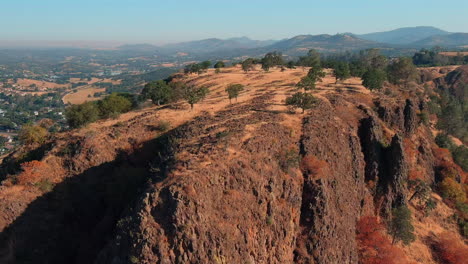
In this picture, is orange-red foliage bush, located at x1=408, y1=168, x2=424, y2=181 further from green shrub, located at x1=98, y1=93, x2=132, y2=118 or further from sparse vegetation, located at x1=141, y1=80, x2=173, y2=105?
green shrub, located at x1=98, y1=93, x2=132, y2=118

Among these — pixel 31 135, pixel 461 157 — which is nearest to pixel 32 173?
pixel 31 135

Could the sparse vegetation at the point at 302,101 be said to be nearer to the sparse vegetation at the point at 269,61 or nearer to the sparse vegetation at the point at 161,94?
the sparse vegetation at the point at 161,94

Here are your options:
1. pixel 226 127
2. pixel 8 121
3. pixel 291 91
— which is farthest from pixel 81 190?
pixel 8 121

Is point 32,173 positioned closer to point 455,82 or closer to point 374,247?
point 374,247

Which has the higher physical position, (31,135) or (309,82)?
(309,82)

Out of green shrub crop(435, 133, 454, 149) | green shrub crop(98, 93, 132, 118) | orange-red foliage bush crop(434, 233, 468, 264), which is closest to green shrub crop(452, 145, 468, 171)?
green shrub crop(435, 133, 454, 149)

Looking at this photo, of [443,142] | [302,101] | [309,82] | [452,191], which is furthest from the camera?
[443,142]
